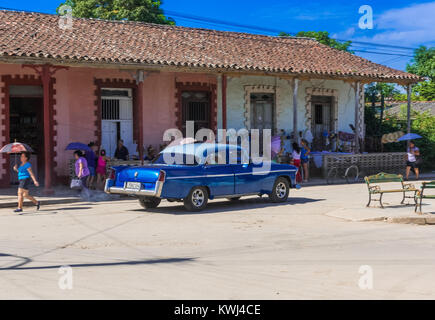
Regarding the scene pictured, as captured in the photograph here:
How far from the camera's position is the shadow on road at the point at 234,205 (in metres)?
13.6

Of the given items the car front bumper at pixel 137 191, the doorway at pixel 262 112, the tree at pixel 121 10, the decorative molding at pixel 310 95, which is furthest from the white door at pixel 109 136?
the tree at pixel 121 10

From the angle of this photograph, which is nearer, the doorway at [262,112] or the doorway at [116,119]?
the doorway at [116,119]

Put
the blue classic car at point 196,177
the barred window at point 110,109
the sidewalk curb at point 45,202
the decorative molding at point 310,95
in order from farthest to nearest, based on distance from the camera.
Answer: the decorative molding at point 310,95 < the barred window at point 110,109 < the sidewalk curb at point 45,202 < the blue classic car at point 196,177

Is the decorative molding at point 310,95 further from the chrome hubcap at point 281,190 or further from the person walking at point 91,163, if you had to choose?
the person walking at point 91,163

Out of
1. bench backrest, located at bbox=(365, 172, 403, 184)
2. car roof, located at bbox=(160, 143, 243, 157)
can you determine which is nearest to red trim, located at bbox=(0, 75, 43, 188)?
car roof, located at bbox=(160, 143, 243, 157)

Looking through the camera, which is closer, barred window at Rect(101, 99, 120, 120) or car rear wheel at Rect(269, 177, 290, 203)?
car rear wheel at Rect(269, 177, 290, 203)

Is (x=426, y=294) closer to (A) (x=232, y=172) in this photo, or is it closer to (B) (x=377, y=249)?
(B) (x=377, y=249)

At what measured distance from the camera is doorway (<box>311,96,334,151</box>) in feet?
83.9

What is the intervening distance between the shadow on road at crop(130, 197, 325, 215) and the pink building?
4597 mm

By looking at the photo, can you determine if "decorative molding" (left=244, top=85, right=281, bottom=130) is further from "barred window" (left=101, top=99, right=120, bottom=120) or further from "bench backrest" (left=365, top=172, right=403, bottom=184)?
"bench backrest" (left=365, top=172, right=403, bottom=184)

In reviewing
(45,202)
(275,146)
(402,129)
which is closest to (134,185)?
(45,202)

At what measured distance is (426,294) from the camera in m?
6.02

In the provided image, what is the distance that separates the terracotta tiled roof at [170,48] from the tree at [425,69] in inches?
1162

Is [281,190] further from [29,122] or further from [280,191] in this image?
[29,122]
